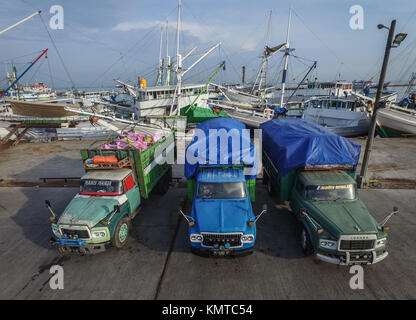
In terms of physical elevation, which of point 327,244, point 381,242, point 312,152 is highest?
point 312,152

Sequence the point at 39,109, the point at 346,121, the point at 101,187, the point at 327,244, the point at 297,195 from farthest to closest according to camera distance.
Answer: the point at 39,109 → the point at 346,121 → the point at 297,195 → the point at 101,187 → the point at 327,244

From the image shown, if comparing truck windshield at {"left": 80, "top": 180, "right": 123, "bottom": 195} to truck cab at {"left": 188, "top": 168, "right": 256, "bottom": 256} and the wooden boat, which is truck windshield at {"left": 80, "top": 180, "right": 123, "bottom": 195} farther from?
the wooden boat

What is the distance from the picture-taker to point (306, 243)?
669 centimetres

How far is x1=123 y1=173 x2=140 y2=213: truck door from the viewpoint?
302 inches

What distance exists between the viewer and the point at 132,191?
798 centimetres

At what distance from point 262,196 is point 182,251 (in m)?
5.15

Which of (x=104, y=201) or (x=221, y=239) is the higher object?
(x=104, y=201)

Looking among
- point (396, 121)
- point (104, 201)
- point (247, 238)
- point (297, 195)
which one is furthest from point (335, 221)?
point (396, 121)

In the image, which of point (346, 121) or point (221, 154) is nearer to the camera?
point (221, 154)

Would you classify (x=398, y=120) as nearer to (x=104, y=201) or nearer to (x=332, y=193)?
(x=332, y=193)

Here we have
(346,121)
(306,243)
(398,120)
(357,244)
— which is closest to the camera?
(357,244)

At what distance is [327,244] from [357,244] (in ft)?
2.39

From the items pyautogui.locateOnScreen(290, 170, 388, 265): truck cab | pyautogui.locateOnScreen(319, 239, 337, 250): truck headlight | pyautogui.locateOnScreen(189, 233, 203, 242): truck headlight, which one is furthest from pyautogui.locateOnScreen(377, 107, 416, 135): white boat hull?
pyautogui.locateOnScreen(189, 233, 203, 242): truck headlight
